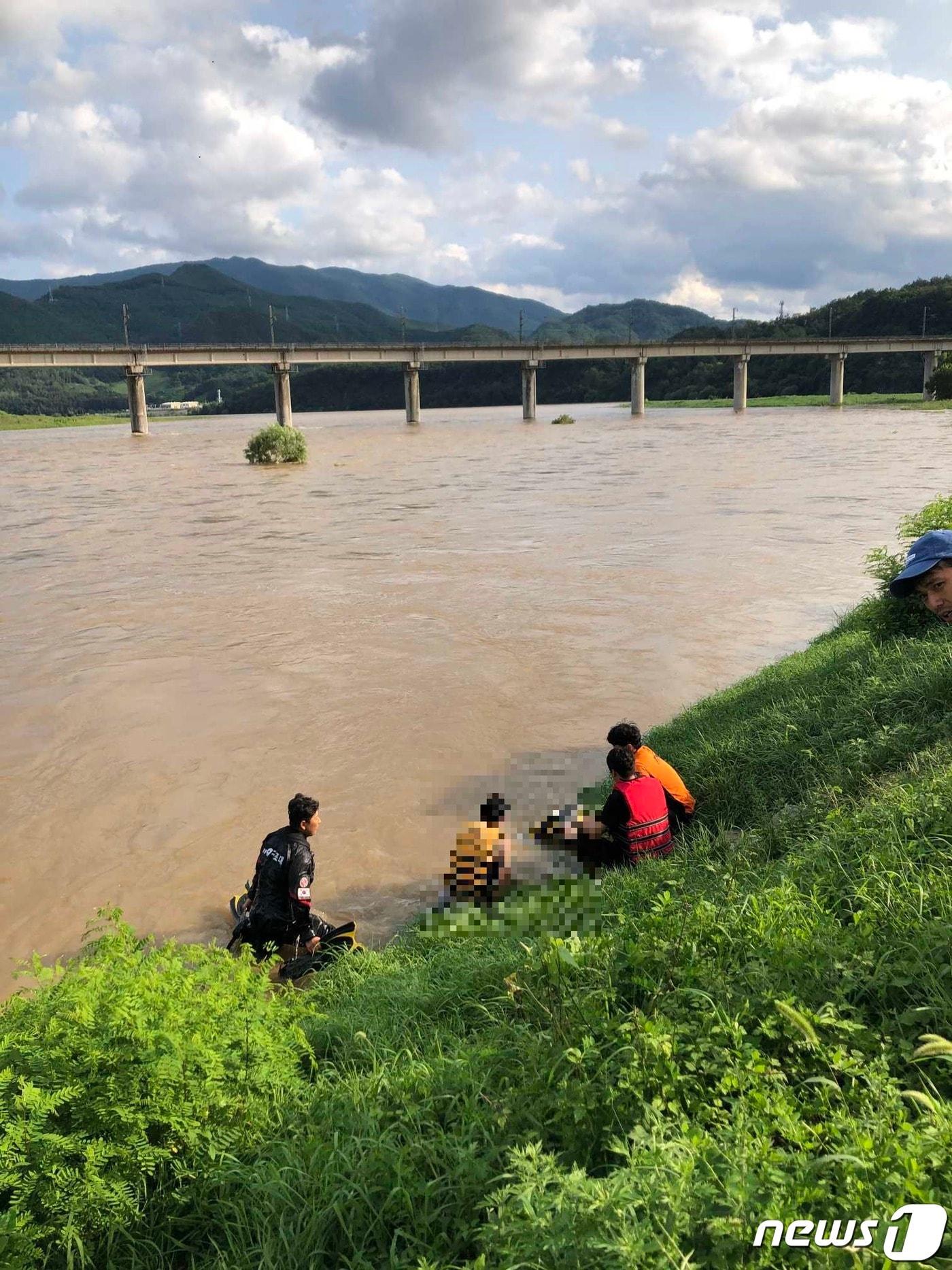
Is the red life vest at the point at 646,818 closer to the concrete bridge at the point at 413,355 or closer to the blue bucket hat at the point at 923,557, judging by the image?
the blue bucket hat at the point at 923,557

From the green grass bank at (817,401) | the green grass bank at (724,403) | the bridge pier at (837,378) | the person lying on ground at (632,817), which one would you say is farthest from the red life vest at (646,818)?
the bridge pier at (837,378)

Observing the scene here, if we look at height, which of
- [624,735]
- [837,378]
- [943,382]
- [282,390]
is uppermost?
[837,378]

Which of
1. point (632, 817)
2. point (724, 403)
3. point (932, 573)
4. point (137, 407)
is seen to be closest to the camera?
point (932, 573)

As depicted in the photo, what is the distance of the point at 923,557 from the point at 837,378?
125686mm

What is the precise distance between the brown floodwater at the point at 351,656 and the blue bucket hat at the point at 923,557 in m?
3.74

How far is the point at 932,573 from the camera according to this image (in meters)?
6.44

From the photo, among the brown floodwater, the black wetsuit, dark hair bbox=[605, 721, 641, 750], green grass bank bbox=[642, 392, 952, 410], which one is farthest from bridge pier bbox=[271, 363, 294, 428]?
dark hair bbox=[605, 721, 641, 750]

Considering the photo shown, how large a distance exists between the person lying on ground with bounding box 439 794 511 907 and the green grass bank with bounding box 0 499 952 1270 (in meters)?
1.93

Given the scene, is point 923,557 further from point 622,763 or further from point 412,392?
point 412,392

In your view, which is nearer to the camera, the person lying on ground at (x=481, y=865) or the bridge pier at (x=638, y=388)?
the person lying on ground at (x=481, y=865)

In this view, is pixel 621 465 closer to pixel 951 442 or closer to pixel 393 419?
pixel 951 442

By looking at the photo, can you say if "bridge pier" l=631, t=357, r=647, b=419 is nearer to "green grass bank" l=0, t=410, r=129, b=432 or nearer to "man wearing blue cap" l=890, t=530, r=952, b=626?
"green grass bank" l=0, t=410, r=129, b=432

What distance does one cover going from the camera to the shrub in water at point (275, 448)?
198 ft

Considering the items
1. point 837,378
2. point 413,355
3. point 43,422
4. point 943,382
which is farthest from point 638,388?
point 43,422
